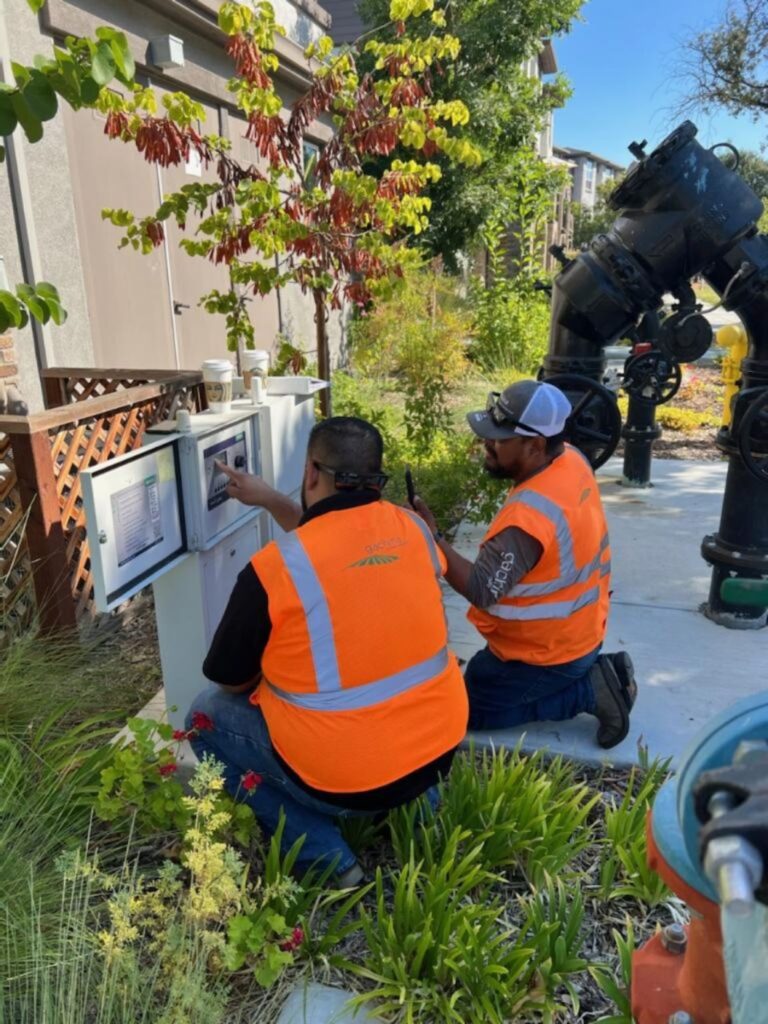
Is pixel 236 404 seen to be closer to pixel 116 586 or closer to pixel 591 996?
pixel 116 586

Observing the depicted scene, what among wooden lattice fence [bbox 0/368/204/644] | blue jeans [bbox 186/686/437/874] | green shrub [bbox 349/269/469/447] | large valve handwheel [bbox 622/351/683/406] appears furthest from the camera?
green shrub [bbox 349/269/469/447]

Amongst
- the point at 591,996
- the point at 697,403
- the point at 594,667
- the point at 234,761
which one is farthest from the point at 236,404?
the point at 697,403

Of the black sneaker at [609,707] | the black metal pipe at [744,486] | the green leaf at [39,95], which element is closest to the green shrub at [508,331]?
the black metal pipe at [744,486]

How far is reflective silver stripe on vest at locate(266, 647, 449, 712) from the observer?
2.03 m

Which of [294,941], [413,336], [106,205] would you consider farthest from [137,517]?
[413,336]

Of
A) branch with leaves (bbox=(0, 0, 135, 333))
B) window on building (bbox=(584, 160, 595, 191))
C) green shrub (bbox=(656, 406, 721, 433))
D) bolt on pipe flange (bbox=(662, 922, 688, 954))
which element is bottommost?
green shrub (bbox=(656, 406, 721, 433))

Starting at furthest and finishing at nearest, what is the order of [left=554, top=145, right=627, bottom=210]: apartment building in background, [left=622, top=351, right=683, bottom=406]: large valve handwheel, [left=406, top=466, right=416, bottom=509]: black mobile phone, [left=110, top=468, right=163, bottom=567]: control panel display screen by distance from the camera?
[left=554, top=145, right=627, bottom=210]: apartment building in background, [left=622, top=351, right=683, bottom=406]: large valve handwheel, [left=406, top=466, right=416, bottom=509]: black mobile phone, [left=110, top=468, right=163, bottom=567]: control panel display screen

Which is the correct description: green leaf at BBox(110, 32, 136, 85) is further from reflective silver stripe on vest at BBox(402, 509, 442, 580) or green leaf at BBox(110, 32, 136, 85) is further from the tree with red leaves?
the tree with red leaves

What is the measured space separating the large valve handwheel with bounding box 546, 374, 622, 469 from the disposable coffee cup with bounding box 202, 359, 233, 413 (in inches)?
67.0

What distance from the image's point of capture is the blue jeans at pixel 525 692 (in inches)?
113

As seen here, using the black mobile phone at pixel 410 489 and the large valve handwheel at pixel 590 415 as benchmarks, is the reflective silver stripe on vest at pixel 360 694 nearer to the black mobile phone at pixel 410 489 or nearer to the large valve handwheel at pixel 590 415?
the black mobile phone at pixel 410 489

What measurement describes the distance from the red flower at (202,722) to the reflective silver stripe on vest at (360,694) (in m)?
0.31

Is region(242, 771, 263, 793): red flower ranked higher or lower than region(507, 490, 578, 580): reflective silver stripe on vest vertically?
lower

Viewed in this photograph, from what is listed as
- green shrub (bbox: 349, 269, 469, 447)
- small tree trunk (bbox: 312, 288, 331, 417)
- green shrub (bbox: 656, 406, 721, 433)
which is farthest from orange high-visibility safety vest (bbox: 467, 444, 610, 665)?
green shrub (bbox: 349, 269, 469, 447)
